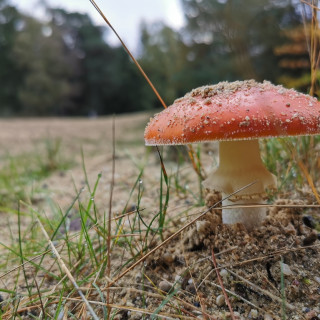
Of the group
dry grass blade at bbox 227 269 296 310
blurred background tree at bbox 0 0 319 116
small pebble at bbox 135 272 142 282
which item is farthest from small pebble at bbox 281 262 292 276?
blurred background tree at bbox 0 0 319 116

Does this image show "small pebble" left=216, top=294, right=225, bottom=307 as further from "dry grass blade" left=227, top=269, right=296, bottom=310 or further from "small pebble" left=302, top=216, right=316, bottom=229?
"small pebble" left=302, top=216, right=316, bottom=229

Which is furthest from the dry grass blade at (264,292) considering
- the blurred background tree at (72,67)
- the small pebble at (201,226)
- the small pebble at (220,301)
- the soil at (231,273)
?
the blurred background tree at (72,67)

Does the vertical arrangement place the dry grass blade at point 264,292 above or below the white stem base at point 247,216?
below

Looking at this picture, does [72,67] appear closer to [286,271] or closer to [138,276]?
→ [138,276]

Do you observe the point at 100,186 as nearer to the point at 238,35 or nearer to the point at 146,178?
the point at 146,178

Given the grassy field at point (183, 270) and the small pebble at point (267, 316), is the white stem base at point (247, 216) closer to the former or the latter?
the grassy field at point (183, 270)

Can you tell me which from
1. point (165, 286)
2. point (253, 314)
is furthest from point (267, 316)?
point (165, 286)
